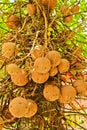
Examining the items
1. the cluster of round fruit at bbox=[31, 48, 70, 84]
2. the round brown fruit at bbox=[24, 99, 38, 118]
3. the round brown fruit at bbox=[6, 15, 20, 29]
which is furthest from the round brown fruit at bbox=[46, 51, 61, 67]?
the round brown fruit at bbox=[6, 15, 20, 29]

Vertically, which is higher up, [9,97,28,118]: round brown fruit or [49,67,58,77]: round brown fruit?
[49,67,58,77]: round brown fruit

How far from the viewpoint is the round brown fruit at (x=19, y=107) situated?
31.0 inches

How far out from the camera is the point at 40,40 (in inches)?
33.9

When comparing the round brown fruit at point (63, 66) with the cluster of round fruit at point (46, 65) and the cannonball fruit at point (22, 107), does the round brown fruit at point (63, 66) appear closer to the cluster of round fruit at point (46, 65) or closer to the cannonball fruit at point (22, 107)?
the cluster of round fruit at point (46, 65)

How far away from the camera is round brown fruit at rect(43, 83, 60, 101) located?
0.79m

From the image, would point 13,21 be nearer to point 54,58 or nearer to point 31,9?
point 31,9

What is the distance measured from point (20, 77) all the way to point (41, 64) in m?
0.07

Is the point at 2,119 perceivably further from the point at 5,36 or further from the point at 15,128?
the point at 5,36

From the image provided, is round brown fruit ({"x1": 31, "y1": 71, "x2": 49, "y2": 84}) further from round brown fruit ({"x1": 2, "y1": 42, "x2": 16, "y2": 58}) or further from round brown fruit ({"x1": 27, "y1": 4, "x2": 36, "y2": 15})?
round brown fruit ({"x1": 27, "y1": 4, "x2": 36, "y2": 15})

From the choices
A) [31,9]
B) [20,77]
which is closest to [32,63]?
[20,77]

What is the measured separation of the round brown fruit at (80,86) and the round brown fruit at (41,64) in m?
0.10

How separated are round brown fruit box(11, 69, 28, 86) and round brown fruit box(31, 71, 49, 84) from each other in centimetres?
2

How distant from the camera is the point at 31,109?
0.80 metres

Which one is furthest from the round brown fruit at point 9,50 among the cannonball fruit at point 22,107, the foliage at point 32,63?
the cannonball fruit at point 22,107
